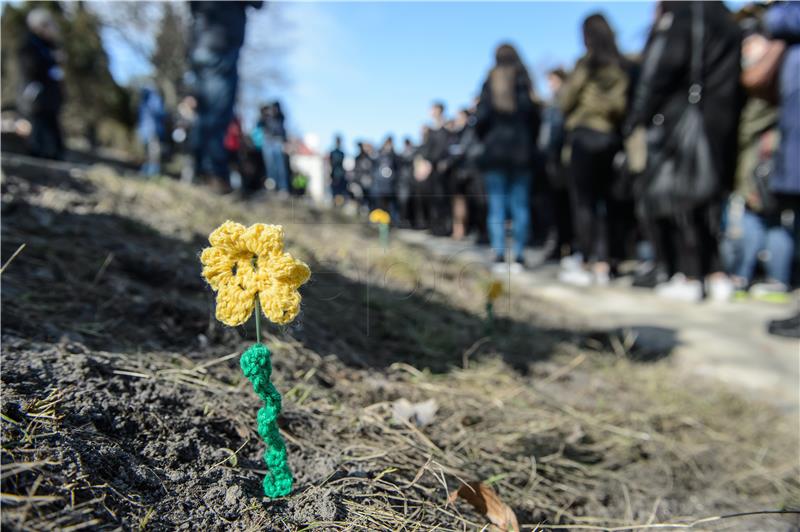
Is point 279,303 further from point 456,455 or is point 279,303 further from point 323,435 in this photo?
point 456,455

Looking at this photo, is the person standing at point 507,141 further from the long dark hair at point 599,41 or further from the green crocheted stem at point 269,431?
the green crocheted stem at point 269,431

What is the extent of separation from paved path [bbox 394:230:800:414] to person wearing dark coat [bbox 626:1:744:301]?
0.38m

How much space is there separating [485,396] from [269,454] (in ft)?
3.37

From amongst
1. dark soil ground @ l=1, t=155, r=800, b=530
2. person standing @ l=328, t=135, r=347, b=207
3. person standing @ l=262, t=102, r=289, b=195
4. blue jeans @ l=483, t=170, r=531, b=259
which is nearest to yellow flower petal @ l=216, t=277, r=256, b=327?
dark soil ground @ l=1, t=155, r=800, b=530

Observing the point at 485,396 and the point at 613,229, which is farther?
the point at 613,229

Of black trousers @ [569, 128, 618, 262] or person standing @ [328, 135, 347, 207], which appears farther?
person standing @ [328, 135, 347, 207]

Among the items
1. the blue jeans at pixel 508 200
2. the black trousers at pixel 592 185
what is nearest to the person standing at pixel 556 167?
the black trousers at pixel 592 185

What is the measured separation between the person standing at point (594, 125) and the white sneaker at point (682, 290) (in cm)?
62

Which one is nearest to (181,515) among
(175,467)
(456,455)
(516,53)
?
(175,467)

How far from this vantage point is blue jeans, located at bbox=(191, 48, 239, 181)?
4.51 metres

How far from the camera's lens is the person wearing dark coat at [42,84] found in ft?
18.2

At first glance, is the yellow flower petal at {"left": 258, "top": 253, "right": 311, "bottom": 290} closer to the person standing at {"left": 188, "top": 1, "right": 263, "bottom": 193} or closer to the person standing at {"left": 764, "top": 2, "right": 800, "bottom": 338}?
the person standing at {"left": 764, "top": 2, "right": 800, "bottom": 338}

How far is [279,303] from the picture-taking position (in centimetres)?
107

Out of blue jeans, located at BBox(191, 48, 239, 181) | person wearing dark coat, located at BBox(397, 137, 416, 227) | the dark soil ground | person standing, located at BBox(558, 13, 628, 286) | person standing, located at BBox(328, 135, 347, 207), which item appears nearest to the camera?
the dark soil ground
